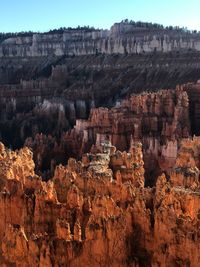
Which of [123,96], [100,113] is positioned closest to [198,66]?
[123,96]

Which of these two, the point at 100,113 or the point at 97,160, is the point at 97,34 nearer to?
the point at 100,113

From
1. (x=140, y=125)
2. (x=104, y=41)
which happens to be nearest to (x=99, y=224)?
(x=140, y=125)

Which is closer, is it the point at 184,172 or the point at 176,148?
the point at 184,172

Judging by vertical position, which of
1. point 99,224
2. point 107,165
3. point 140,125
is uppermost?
point 140,125

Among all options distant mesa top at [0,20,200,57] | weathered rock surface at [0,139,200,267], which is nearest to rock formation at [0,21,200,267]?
weathered rock surface at [0,139,200,267]

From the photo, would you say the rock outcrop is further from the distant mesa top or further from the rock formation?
the distant mesa top

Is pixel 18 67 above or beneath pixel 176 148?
above

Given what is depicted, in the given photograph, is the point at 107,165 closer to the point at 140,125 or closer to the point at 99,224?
the point at 99,224
